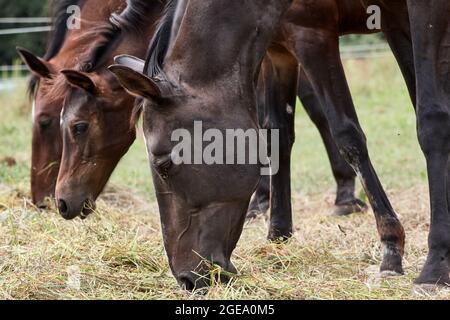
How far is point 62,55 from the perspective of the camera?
6773 millimetres

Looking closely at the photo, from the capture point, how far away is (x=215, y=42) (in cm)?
407

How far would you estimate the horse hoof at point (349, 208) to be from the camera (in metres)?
7.20

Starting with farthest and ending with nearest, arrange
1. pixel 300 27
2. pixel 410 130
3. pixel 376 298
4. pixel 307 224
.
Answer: pixel 410 130 < pixel 307 224 < pixel 300 27 < pixel 376 298

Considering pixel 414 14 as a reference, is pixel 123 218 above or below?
below

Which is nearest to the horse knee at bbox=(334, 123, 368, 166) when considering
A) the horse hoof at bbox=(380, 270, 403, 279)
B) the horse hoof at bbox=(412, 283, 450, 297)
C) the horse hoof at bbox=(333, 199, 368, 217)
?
the horse hoof at bbox=(380, 270, 403, 279)

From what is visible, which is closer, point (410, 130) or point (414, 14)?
point (414, 14)

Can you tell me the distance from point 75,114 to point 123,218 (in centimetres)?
111

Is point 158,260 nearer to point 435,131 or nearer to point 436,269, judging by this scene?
point 436,269

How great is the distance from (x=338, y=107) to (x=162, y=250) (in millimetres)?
1318

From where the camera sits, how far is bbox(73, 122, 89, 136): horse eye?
5.91 meters

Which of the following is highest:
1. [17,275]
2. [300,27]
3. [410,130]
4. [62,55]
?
[300,27]

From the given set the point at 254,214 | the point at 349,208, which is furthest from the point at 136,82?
the point at 349,208

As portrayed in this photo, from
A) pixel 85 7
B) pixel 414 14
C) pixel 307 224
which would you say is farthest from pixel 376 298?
pixel 85 7
